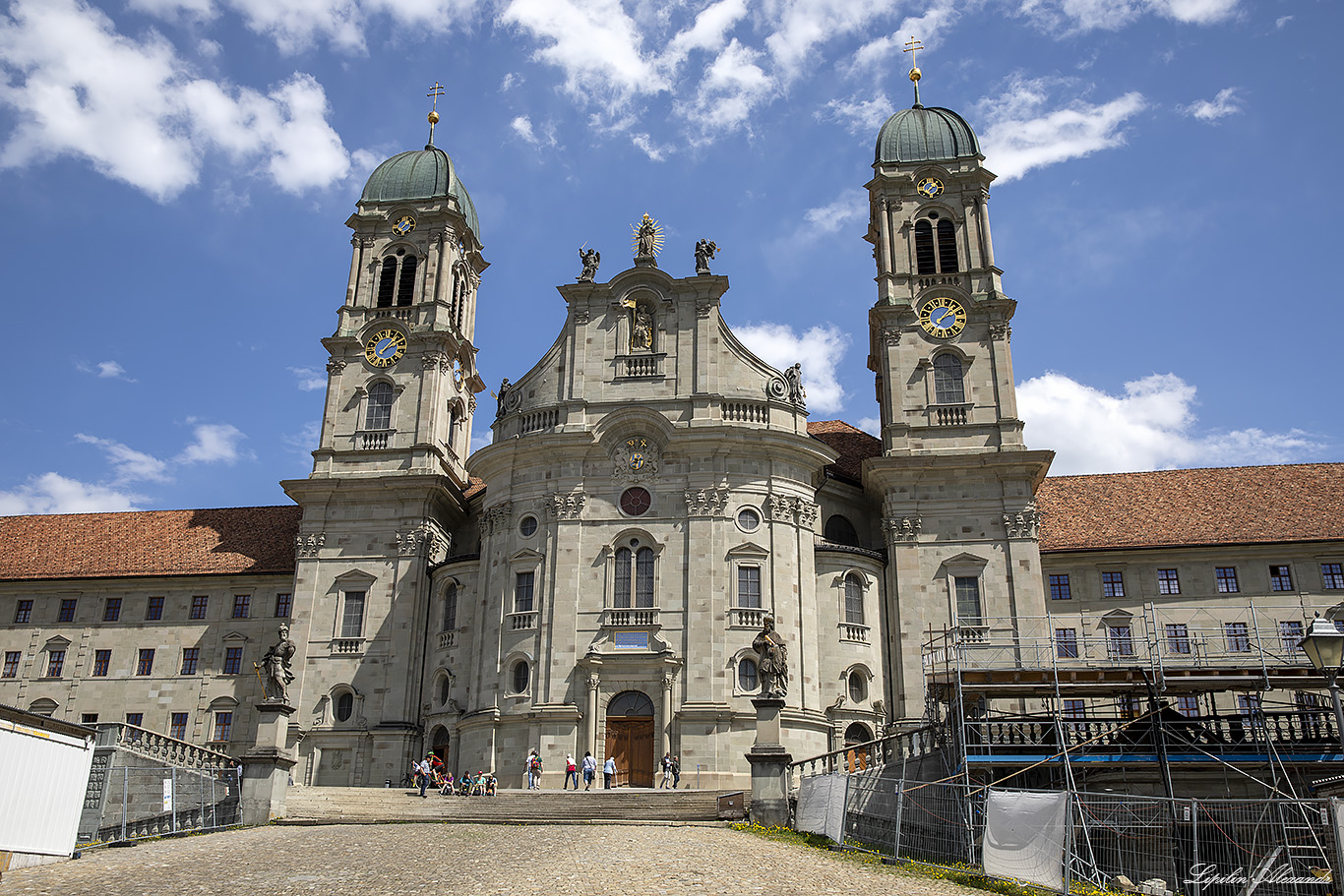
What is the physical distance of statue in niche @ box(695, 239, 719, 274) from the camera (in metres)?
45.7

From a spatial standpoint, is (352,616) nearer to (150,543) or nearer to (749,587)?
(150,543)

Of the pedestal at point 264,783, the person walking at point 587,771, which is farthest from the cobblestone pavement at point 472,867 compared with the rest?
the person walking at point 587,771

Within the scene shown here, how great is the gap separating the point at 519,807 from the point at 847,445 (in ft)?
79.4

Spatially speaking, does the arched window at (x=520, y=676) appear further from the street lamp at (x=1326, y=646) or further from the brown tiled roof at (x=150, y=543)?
the street lamp at (x=1326, y=646)

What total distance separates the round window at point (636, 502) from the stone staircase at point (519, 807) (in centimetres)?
1152

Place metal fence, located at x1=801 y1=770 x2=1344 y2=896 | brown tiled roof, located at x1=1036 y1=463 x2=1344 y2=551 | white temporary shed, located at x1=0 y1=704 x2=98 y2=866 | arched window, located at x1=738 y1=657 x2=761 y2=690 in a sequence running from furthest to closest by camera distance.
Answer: brown tiled roof, located at x1=1036 y1=463 x2=1344 y2=551, arched window, located at x1=738 y1=657 x2=761 y2=690, white temporary shed, located at x1=0 y1=704 x2=98 y2=866, metal fence, located at x1=801 y1=770 x2=1344 y2=896

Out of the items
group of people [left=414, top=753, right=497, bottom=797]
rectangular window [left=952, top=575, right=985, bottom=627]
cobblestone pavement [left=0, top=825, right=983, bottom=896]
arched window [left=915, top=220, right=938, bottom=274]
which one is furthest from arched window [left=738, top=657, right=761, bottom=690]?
arched window [left=915, top=220, right=938, bottom=274]

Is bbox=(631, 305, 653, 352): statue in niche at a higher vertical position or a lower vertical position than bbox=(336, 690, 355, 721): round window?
higher

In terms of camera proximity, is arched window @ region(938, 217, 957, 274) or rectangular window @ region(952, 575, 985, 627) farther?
arched window @ region(938, 217, 957, 274)

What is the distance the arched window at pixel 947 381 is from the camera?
149ft

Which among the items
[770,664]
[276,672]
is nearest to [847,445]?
[770,664]

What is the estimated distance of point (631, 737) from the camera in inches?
1547

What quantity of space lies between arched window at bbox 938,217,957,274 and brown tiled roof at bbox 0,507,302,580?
3064 centimetres

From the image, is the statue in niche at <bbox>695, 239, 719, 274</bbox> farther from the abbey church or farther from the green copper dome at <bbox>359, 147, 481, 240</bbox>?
the green copper dome at <bbox>359, 147, 481, 240</bbox>
